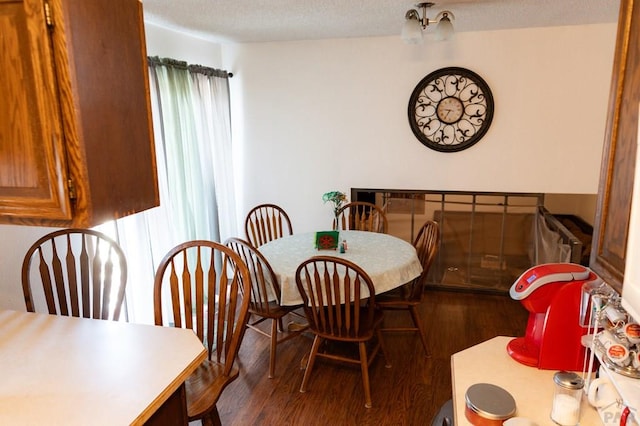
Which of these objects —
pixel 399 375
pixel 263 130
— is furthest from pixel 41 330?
pixel 263 130

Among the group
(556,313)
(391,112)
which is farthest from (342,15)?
(556,313)

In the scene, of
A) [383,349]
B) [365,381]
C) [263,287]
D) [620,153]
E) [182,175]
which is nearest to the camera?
[620,153]

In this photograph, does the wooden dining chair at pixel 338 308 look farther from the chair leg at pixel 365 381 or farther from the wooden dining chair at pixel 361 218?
the wooden dining chair at pixel 361 218

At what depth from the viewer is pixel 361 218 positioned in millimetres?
3588

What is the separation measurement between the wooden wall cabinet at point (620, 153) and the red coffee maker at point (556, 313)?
0.89 ft

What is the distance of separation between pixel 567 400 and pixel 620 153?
0.63 m

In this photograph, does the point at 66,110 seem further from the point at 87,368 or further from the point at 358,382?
the point at 358,382

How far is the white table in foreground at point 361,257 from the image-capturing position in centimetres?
235

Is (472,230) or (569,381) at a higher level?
(569,381)

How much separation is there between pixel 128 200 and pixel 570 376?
1355 millimetres

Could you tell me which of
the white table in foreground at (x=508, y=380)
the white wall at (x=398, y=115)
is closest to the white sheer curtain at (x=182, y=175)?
the white wall at (x=398, y=115)

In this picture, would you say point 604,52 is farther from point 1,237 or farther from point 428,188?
point 1,237

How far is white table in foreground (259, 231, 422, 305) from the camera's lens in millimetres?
2354

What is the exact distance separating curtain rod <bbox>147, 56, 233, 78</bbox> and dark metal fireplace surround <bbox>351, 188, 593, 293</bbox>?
5.27 ft
